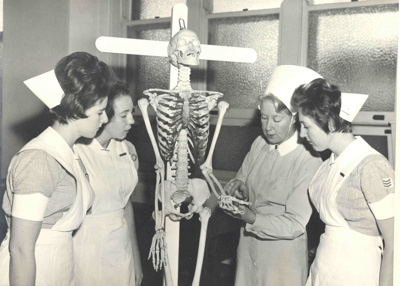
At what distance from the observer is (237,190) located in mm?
1508

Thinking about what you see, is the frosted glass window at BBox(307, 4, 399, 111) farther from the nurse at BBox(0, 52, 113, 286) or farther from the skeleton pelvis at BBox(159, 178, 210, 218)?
the nurse at BBox(0, 52, 113, 286)

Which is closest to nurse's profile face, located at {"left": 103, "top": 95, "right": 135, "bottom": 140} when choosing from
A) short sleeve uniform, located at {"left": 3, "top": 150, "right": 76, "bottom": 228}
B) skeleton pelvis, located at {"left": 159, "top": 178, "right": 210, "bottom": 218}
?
skeleton pelvis, located at {"left": 159, "top": 178, "right": 210, "bottom": 218}

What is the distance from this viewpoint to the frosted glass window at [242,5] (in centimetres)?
178

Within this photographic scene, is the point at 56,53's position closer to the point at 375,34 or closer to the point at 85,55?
the point at 85,55

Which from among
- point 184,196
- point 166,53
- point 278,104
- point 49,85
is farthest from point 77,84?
point 278,104

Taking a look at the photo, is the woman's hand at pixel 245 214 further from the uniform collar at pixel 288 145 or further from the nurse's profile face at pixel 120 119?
the nurse's profile face at pixel 120 119

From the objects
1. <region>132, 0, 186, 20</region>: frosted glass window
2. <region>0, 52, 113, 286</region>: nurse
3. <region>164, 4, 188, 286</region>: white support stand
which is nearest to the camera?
<region>0, 52, 113, 286</region>: nurse

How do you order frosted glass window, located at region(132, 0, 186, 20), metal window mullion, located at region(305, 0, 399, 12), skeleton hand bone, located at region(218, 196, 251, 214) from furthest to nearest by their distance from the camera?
frosted glass window, located at region(132, 0, 186, 20)
metal window mullion, located at region(305, 0, 399, 12)
skeleton hand bone, located at region(218, 196, 251, 214)

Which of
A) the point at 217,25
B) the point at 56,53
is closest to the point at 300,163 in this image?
the point at 217,25

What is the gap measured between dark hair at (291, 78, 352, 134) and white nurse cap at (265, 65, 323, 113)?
0.09m

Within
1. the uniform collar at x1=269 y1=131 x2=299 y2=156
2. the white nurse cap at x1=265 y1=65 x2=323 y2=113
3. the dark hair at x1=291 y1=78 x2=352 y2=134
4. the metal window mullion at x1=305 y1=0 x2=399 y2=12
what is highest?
the metal window mullion at x1=305 y1=0 x2=399 y2=12

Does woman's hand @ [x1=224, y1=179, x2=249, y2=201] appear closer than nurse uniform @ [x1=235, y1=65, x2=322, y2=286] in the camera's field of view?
No

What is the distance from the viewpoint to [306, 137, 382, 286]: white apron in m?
1.18

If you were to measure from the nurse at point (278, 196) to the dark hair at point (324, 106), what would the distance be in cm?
11
